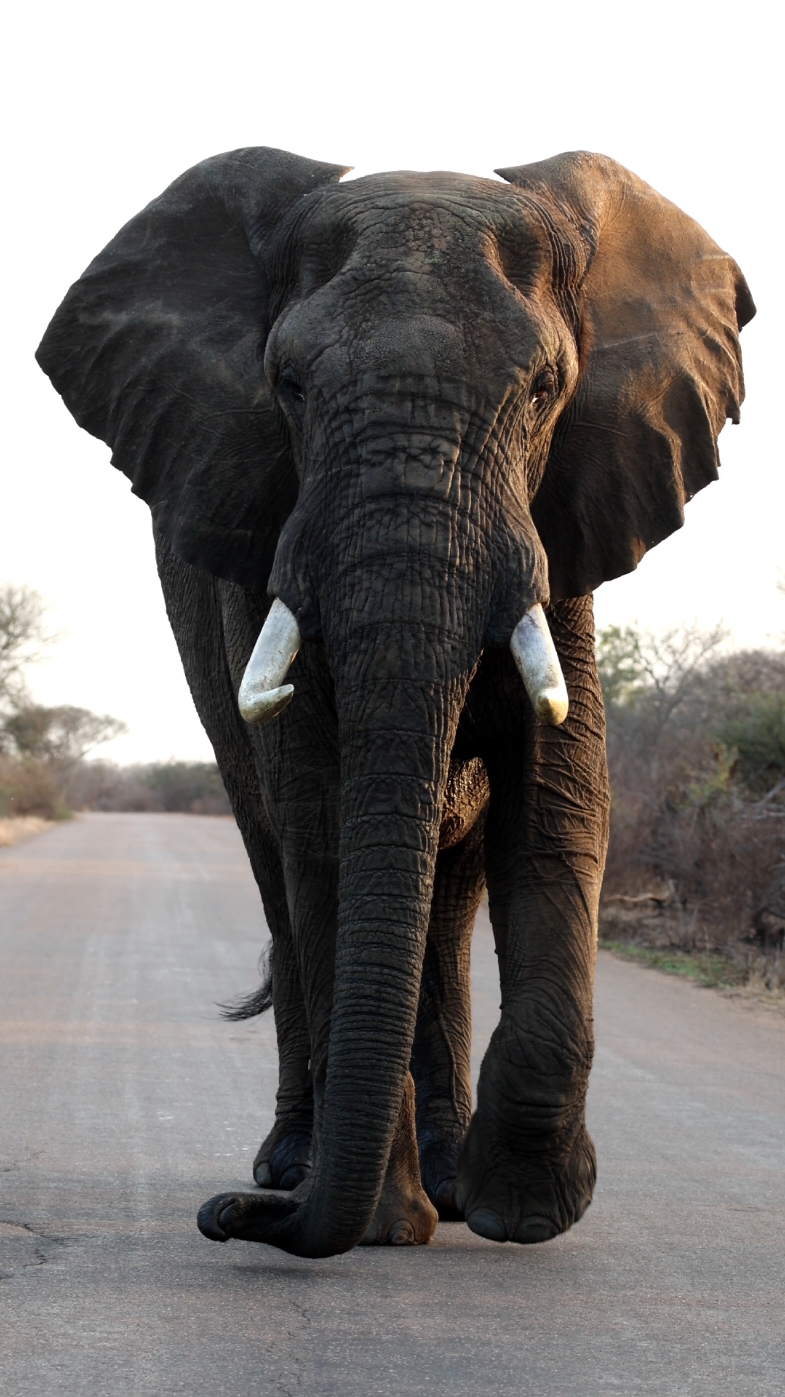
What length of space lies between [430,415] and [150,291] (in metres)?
1.75

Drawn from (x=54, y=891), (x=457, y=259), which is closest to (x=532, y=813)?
(x=457, y=259)

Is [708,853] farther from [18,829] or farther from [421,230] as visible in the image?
[18,829]

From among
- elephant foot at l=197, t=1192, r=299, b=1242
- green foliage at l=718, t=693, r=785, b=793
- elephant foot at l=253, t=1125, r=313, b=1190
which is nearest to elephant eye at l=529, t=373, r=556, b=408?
elephant foot at l=197, t=1192, r=299, b=1242

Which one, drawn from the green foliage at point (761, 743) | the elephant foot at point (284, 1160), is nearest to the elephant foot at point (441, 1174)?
the elephant foot at point (284, 1160)

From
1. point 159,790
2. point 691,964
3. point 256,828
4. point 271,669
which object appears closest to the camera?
point 271,669

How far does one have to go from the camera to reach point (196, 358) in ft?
19.8

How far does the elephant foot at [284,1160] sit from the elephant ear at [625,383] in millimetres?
2265

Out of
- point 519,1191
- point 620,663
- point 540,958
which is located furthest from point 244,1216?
point 620,663

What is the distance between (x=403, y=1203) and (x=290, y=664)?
170cm

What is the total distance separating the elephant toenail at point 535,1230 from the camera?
5.37m

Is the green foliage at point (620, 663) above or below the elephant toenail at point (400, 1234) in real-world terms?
above

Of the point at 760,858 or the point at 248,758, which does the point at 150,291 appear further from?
the point at 760,858

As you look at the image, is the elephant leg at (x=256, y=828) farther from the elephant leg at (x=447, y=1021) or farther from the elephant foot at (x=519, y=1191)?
the elephant foot at (x=519, y=1191)

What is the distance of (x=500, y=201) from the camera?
5402 mm
